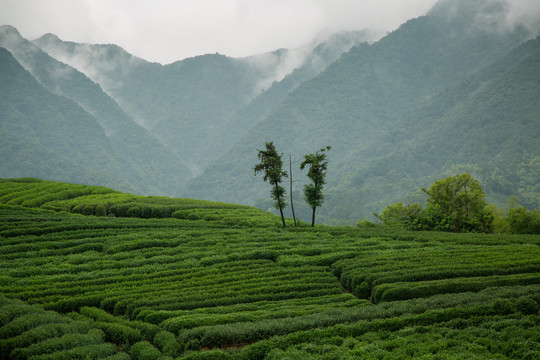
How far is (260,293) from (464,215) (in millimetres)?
38805

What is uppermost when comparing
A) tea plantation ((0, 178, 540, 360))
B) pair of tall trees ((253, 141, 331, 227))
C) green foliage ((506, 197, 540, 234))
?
pair of tall trees ((253, 141, 331, 227))

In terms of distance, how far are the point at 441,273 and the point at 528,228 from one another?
3140 cm

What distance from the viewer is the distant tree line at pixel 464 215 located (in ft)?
168

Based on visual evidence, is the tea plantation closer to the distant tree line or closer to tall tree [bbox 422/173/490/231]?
the distant tree line

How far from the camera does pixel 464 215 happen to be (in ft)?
177

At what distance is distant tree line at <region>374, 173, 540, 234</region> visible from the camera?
51188 millimetres

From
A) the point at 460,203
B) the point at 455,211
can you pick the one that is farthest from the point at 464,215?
the point at 460,203

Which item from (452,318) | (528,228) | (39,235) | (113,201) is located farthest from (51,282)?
(528,228)

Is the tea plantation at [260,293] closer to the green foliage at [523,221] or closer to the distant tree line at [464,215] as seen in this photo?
the distant tree line at [464,215]

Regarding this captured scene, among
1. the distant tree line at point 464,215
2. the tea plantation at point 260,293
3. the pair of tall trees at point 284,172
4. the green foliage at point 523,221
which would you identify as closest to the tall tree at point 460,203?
the distant tree line at point 464,215

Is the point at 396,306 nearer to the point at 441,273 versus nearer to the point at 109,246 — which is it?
the point at 441,273

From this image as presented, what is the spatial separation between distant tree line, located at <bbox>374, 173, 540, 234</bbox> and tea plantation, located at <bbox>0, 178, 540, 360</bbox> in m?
13.1

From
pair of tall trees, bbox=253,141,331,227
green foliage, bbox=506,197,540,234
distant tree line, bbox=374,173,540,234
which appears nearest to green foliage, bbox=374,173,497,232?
distant tree line, bbox=374,173,540,234

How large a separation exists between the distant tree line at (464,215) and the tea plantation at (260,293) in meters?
13.1
